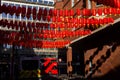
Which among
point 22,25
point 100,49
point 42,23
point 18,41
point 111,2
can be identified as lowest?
point 100,49

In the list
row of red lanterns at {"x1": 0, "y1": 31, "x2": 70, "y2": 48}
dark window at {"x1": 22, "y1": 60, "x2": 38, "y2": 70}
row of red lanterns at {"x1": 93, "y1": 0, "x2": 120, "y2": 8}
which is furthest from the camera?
dark window at {"x1": 22, "y1": 60, "x2": 38, "y2": 70}

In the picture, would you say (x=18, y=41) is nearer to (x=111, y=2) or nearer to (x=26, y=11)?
(x=26, y=11)

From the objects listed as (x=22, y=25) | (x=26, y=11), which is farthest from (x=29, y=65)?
(x=26, y=11)

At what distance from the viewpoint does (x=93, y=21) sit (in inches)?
663

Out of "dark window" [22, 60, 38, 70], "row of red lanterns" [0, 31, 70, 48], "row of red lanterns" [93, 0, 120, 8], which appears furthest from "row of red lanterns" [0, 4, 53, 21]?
"dark window" [22, 60, 38, 70]

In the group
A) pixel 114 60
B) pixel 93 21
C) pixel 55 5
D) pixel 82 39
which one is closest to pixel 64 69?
pixel 55 5

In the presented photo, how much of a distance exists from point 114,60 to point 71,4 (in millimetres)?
13697

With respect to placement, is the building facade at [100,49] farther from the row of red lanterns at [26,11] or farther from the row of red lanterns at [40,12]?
the row of red lanterns at [26,11]

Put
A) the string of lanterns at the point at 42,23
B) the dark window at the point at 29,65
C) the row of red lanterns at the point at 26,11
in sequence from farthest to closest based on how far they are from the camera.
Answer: the dark window at the point at 29,65 < the string of lanterns at the point at 42,23 < the row of red lanterns at the point at 26,11

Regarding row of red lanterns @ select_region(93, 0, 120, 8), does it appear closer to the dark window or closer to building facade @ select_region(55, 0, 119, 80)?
building facade @ select_region(55, 0, 119, 80)

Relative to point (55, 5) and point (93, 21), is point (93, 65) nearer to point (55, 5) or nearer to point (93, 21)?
point (93, 21)

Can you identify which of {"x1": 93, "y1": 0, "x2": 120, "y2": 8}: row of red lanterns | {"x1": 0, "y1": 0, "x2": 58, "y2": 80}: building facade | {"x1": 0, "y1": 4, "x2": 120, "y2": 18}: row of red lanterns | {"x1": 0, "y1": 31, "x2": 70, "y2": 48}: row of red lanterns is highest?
{"x1": 93, "y1": 0, "x2": 120, "y2": 8}: row of red lanterns

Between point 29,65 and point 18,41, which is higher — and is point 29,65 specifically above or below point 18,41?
below

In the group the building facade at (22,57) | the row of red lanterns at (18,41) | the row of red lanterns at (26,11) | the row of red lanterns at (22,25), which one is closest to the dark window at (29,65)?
the building facade at (22,57)
